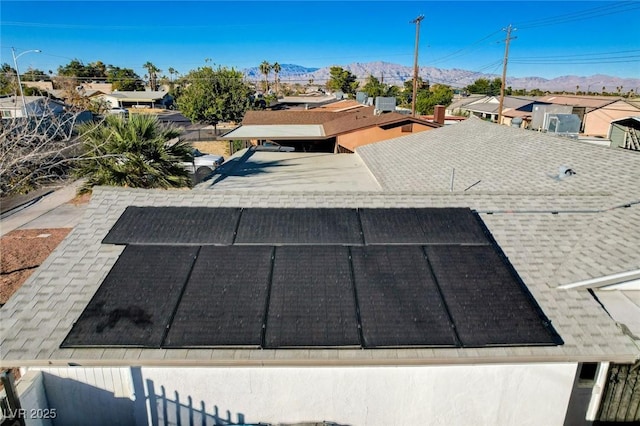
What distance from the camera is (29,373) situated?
598 cm

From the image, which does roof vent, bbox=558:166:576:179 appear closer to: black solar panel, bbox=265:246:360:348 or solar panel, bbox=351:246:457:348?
solar panel, bbox=351:246:457:348

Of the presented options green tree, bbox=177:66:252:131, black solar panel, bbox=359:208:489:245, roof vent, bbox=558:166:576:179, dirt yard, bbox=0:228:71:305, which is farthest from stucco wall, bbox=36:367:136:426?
green tree, bbox=177:66:252:131

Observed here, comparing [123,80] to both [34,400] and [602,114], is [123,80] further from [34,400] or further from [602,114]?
[34,400]

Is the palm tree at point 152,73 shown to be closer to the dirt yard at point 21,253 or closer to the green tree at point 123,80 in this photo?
the green tree at point 123,80

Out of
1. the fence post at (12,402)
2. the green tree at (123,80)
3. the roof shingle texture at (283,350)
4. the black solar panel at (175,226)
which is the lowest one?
the fence post at (12,402)

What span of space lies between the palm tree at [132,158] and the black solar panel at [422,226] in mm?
10832

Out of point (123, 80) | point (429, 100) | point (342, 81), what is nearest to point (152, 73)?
point (123, 80)

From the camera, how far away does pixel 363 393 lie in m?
5.96

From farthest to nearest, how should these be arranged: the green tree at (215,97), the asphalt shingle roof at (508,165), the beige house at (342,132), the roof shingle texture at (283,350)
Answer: the green tree at (215,97) → the beige house at (342,132) → the asphalt shingle roof at (508,165) → the roof shingle texture at (283,350)

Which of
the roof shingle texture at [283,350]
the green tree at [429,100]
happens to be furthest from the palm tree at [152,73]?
the roof shingle texture at [283,350]

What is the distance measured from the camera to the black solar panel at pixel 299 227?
7605 millimetres

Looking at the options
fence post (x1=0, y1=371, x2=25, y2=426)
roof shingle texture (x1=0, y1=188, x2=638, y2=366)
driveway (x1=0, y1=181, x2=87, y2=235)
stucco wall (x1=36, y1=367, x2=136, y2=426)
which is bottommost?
driveway (x1=0, y1=181, x2=87, y2=235)

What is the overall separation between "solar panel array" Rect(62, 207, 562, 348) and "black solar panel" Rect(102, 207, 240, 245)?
3cm

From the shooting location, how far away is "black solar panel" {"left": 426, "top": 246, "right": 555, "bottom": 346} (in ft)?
19.3
